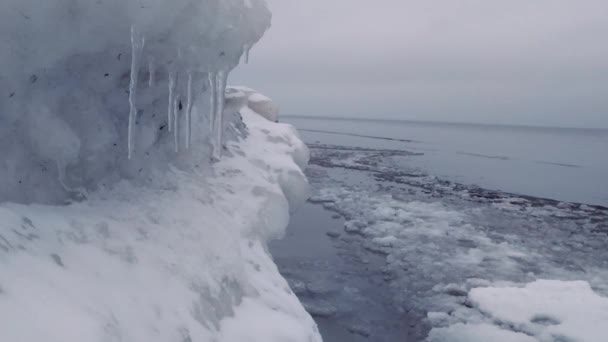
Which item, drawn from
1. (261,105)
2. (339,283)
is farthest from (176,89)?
(261,105)

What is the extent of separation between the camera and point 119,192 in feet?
12.2

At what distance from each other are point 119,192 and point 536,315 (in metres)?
5.91

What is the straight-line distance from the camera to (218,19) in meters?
3.92

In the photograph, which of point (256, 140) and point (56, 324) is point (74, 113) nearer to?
point (56, 324)

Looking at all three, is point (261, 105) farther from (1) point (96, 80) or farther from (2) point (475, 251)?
(1) point (96, 80)

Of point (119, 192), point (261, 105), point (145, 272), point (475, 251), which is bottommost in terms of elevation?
point (475, 251)

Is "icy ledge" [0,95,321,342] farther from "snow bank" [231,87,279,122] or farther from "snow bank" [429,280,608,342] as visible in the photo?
"snow bank" [231,87,279,122]

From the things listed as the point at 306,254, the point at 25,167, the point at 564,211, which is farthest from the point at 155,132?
the point at 564,211

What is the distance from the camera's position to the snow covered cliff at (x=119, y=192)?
87.3 inches

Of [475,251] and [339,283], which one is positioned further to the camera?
[475,251]

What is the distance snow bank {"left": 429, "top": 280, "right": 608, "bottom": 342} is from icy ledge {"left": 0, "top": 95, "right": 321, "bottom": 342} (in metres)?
2.94

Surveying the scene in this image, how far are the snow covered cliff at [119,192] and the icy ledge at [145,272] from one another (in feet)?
0.04

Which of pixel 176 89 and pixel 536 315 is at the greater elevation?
pixel 176 89

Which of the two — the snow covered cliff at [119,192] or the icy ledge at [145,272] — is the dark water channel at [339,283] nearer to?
the icy ledge at [145,272]
